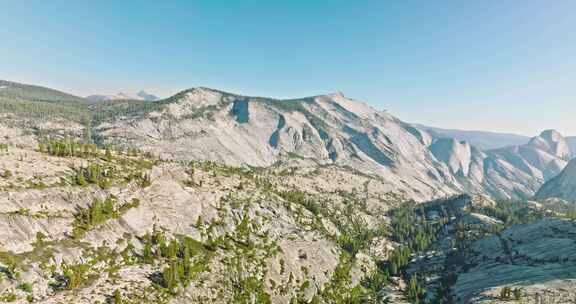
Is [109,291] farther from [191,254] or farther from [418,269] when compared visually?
[418,269]

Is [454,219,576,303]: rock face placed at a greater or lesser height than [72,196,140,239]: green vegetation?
lesser

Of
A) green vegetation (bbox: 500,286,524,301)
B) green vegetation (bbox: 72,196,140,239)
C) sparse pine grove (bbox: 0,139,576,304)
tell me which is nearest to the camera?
sparse pine grove (bbox: 0,139,576,304)

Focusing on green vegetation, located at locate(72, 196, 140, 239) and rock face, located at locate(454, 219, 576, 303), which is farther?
rock face, located at locate(454, 219, 576, 303)

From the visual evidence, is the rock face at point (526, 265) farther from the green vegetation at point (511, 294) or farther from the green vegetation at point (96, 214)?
the green vegetation at point (96, 214)

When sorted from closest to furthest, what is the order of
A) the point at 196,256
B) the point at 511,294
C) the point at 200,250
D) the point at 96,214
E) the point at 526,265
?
the point at 96,214, the point at 196,256, the point at 511,294, the point at 200,250, the point at 526,265

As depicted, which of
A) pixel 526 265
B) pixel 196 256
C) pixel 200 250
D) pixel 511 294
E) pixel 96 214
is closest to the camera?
pixel 96 214

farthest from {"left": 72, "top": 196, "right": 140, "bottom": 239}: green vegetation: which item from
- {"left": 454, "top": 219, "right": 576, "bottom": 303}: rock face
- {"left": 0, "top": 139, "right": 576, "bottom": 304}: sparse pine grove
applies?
{"left": 454, "top": 219, "right": 576, "bottom": 303}: rock face

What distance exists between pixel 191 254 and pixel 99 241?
98.6ft

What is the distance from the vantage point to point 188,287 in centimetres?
9181

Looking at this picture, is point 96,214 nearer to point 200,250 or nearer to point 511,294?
point 200,250

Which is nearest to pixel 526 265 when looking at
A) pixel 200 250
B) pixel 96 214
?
pixel 200 250

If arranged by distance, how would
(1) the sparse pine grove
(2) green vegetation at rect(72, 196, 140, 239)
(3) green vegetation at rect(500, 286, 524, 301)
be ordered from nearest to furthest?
(1) the sparse pine grove → (2) green vegetation at rect(72, 196, 140, 239) → (3) green vegetation at rect(500, 286, 524, 301)

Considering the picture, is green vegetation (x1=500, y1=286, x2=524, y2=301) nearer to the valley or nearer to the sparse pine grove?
the sparse pine grove

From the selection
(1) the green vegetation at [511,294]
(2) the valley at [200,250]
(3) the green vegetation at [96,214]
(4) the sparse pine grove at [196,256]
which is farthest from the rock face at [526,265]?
(3) the green vegetation at [96,214]
